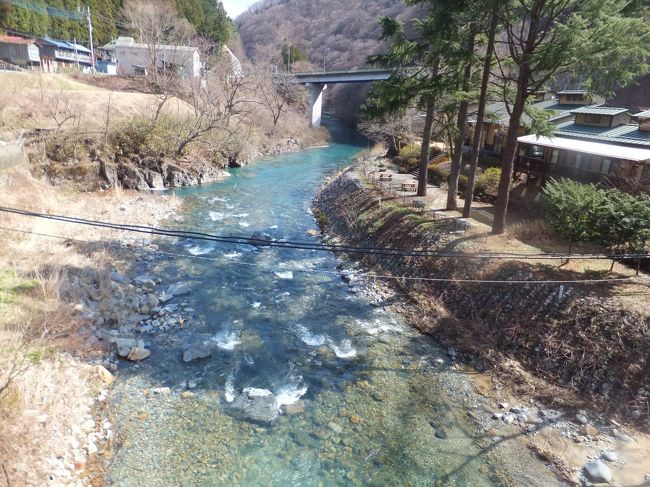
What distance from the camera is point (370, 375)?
9.74 meters

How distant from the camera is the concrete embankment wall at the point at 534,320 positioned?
8711 mm

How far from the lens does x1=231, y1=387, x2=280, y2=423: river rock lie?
8.32 meters

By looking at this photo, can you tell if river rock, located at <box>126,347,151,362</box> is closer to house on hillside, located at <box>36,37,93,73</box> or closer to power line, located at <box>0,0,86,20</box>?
house on hillside, located at <box>36,37,93,73</box>

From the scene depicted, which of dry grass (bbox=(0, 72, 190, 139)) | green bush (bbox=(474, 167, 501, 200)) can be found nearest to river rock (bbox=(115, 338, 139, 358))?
green bush (bbox=(474, 167, 501, 200))

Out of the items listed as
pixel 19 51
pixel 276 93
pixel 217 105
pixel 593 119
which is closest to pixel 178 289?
pixel 593 119

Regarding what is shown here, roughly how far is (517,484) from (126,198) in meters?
22.8

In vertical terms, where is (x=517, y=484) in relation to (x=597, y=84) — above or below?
below

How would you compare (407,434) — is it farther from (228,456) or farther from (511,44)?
(511,44)

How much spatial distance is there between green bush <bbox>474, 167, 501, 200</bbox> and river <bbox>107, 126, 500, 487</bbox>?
376 inches

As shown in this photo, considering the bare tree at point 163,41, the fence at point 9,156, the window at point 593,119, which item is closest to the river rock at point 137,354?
the fence at point 9,156

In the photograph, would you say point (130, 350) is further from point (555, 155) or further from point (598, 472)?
point (555, 155)

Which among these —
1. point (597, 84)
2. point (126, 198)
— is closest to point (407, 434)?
point (597, 84)

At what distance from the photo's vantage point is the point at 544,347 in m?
9.76

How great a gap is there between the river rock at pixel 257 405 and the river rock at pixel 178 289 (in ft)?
16.7
